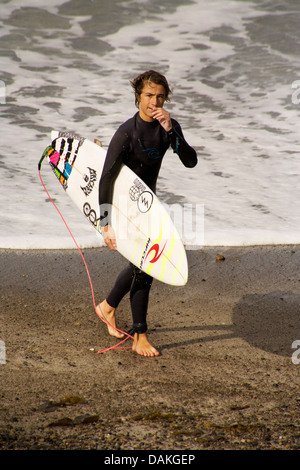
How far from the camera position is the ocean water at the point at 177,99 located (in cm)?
546

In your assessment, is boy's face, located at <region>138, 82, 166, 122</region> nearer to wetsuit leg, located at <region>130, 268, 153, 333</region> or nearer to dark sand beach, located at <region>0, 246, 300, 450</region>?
wetsuit leg, located at <region>130, 268, 153, 333</region>

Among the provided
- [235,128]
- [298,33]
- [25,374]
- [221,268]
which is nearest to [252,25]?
[298,33]

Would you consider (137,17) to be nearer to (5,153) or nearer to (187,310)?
(5,153)

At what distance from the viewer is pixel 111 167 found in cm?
315

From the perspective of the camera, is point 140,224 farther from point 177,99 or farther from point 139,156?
point 177,99

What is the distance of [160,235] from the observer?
3.31 metres

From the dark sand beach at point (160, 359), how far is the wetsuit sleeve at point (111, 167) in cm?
90

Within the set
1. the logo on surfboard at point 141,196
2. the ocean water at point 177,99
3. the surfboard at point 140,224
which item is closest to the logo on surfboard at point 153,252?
the surfboard at point 140,224

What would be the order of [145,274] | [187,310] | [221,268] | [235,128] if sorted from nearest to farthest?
[145,274], [187,310], [221,268], [235,128]

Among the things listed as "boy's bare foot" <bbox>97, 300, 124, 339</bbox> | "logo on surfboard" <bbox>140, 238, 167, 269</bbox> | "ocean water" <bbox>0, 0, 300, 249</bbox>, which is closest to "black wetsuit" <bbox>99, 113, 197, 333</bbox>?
"logo on surfboard" <bbox>140, 238, 167, 269</bbox>

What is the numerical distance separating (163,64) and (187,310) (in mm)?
8917

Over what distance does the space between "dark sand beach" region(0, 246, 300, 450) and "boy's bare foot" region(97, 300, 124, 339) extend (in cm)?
7

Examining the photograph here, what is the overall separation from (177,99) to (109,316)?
6.99m

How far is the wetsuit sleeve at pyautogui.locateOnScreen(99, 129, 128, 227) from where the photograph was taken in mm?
3088
